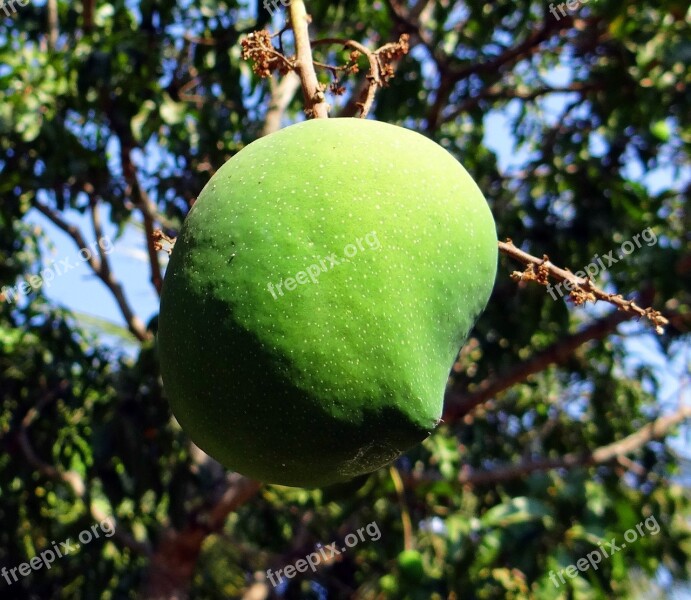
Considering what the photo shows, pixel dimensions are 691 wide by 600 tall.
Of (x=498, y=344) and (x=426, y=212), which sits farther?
(x=498, y=344)

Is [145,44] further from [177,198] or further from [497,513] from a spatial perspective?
[497,513]

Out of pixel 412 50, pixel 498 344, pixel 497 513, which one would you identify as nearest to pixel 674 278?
pixel 498 344

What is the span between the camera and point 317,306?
1.04 m

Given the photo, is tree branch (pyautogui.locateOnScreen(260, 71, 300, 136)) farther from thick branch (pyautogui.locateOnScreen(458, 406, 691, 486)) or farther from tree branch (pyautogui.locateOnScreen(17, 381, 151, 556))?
thick branch (pyautogui.locateOnScreen(458, 406, 691, 486))

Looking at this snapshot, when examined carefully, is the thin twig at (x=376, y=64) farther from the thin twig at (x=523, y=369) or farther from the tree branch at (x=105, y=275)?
the tree branch at (x=105, y=275)

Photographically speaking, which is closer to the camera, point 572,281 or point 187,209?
point 572,281

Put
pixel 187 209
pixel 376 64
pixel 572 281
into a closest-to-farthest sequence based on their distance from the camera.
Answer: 1. pixel 572 281
2. pixel 376 64
3. pixel 187 209

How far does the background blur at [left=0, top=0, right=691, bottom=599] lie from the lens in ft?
10.1

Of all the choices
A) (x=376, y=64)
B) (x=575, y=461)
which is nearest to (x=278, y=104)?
(x=575, y=461)

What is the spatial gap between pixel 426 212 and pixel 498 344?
7.61 feet

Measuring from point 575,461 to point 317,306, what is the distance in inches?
119

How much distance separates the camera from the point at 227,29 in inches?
129

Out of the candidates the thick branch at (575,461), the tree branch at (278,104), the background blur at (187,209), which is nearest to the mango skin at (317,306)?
the background blur at (187,209)

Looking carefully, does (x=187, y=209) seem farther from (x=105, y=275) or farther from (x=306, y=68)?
(x=306, y=68)
